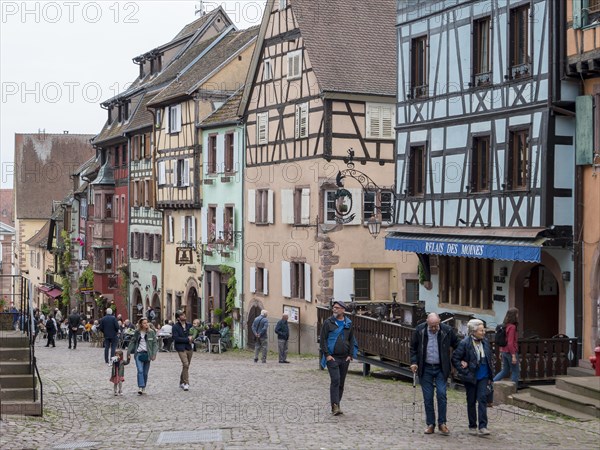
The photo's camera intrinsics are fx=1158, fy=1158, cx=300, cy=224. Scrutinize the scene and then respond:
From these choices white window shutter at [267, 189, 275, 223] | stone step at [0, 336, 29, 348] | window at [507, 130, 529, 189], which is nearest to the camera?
stone step at [0, 336, 29, 348]

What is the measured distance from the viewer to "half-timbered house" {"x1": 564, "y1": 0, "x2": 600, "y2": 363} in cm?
2278

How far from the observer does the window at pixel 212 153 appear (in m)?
49.8

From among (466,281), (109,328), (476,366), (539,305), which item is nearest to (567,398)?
(476,366)

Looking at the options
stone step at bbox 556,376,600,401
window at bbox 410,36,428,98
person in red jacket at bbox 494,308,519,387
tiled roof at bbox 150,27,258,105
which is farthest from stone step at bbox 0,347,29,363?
tiled roof at bbox 150,27,258,105

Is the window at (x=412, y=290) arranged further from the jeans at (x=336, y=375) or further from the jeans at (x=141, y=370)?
the jeans at (x=336, y=375)

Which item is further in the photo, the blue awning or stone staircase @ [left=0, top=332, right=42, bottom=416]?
the blue awning

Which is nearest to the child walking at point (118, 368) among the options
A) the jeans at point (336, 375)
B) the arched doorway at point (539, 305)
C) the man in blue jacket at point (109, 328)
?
the jeans at point (336, 375)

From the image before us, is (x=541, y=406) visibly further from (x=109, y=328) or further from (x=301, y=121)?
(x=301, y=121)

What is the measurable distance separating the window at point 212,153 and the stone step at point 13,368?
3113 cm

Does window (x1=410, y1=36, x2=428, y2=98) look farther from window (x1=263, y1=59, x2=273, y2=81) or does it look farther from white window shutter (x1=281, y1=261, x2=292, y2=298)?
window (x1=263, y1=59, x2=273, y2=81)

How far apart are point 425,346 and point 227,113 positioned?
34381 mm

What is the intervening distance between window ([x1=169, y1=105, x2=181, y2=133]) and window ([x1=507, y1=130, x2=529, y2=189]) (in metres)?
29.9

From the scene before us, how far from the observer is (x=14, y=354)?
62.6 feet

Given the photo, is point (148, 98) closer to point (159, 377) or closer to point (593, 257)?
point (159, 377)
